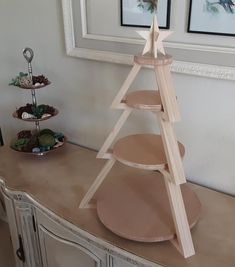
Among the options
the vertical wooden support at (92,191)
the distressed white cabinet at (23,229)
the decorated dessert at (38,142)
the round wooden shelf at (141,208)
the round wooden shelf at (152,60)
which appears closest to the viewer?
the round wooden shelf at (152,60)

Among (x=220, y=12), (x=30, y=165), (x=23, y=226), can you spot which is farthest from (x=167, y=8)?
(x=23, y=226)

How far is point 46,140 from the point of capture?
4.28ft

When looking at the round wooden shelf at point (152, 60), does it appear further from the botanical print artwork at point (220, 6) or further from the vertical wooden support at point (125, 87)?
the botanical print artwork at point (220, 6)

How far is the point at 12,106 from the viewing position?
5.23ft

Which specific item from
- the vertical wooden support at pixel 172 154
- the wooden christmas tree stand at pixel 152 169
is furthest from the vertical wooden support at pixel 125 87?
the vertical wooden support at pixel 172 154

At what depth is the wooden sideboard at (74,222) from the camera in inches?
33.7

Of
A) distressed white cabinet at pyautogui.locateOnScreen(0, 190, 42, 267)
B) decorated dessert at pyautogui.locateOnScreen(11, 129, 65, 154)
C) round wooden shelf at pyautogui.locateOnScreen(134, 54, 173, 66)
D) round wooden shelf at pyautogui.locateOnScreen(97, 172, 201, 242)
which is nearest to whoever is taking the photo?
round wooden shelf at pyautogui.locateOnScreen(134, 54, 173, 66)

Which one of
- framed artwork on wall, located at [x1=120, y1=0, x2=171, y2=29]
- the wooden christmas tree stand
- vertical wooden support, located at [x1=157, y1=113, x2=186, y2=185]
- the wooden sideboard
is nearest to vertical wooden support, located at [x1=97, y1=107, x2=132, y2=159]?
the wooden christmas tree stand

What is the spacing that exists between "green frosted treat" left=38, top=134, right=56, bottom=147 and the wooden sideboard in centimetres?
6

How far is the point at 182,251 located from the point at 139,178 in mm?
346

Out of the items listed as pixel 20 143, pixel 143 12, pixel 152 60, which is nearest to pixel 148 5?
pixel 143 12

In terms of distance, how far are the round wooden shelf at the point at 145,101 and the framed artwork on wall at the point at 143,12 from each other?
27 centimetres

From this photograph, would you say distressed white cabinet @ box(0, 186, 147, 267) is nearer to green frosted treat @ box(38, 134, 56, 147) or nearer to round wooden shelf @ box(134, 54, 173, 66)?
green frosted treat @ box(38, 134, 56, 147)

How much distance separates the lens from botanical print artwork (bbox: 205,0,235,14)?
2.88ft
